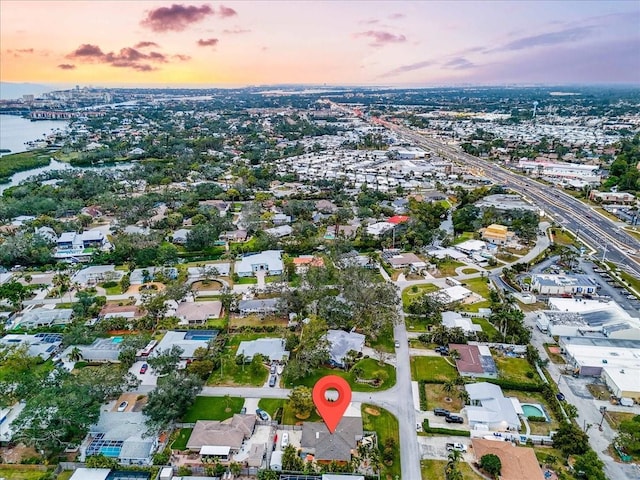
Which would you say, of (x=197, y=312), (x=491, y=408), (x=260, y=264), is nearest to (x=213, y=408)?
(x=197, y=312)

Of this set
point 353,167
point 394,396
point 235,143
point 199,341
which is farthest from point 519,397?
point 235,143

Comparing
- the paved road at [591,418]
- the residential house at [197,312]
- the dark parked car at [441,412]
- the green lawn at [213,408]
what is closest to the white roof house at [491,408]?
the dark parked car at [441,412]

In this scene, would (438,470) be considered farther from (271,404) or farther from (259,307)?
(259,307)

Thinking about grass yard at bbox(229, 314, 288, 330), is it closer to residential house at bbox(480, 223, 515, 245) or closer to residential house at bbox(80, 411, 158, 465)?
residential house at bbox(80, 411, 158, 465)

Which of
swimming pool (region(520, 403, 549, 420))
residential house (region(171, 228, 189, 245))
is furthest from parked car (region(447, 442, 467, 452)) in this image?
residential house (region(171, 228, 189, 245))

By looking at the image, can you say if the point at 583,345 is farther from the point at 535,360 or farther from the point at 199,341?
the point at 199,341

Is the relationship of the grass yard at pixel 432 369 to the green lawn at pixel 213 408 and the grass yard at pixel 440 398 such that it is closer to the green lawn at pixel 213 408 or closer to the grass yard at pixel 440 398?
the grass yard at pixel 440 398
